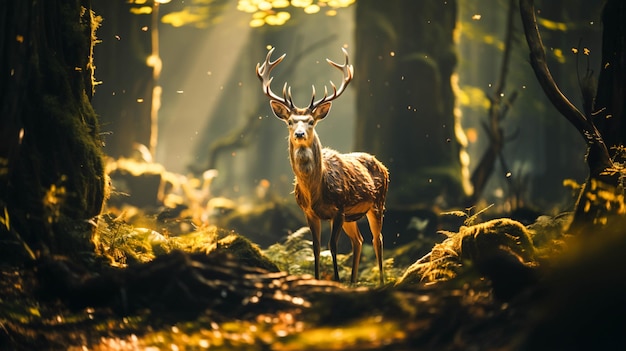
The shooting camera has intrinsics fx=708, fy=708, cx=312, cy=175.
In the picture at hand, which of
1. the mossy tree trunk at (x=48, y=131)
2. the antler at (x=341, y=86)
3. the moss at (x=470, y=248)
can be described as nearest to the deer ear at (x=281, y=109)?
the antler at (x=341, y=86)

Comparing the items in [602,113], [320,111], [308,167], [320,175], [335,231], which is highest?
[602,113]

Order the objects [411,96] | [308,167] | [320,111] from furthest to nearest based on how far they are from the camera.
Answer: [411,96], [320,111], [308,167]

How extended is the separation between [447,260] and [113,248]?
3985mm

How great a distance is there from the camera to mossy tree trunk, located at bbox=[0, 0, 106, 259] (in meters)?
6.70

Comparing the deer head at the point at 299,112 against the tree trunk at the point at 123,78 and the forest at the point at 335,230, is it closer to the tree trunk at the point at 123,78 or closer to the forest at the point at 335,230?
the forest at the point at 335,230

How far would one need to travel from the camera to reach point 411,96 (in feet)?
56.0

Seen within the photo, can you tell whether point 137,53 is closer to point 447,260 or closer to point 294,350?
point 447,260

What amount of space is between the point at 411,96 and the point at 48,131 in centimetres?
1101

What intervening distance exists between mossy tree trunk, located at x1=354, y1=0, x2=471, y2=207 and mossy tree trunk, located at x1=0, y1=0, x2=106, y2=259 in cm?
943

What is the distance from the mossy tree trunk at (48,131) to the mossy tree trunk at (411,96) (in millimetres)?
9433

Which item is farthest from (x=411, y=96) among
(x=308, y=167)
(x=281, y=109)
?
(x=308, y=167)

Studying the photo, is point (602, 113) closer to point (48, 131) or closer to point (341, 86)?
point (341, 86)

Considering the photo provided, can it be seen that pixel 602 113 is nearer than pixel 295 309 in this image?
No

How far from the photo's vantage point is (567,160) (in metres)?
26.7
